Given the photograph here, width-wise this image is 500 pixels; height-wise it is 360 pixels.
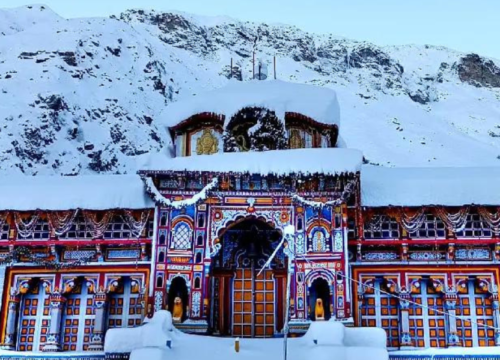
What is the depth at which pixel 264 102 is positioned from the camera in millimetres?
19188

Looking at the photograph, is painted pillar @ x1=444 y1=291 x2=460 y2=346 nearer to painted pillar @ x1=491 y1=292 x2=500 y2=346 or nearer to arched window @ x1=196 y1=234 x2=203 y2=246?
painted pillar @ x1=491 y1=292 x2=500 y2=346

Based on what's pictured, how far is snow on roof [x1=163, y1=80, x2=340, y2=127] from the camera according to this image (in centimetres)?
1925

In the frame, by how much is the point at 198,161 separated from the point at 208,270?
2966 mm

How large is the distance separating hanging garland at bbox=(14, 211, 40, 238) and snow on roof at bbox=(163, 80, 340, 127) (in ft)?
16.2

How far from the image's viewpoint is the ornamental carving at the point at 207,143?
1981cm

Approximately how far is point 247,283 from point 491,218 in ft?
23.4

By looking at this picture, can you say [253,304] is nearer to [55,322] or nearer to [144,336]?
[144,336]

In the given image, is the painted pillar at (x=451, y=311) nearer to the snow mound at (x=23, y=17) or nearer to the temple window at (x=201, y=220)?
the temple window at (x=201, y=220)

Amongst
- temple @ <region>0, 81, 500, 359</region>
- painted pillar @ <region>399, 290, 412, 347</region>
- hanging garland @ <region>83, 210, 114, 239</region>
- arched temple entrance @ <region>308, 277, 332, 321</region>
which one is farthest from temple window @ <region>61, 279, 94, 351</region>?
painted pillar @ <region>399, 290, 412, 347</region>

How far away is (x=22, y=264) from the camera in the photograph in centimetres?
1888

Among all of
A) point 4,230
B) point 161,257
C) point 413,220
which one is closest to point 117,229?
point 161,257

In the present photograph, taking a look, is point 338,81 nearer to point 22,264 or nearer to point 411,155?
point 411,155

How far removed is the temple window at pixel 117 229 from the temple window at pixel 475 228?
9.54 meters

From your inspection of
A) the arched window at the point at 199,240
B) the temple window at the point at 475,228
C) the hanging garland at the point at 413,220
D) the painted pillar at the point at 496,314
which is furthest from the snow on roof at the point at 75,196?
the painted pillar at the point at 496,314
